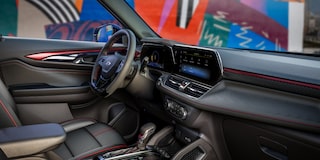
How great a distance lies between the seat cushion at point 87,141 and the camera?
184 cm

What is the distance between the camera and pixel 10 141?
1160 mm

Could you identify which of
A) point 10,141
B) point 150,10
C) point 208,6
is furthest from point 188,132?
point 208,6

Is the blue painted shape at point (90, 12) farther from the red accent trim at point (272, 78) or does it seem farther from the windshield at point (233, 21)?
the red accent trim at point (272, 78)

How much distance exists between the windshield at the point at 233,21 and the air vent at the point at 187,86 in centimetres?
169

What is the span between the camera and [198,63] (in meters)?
1.74

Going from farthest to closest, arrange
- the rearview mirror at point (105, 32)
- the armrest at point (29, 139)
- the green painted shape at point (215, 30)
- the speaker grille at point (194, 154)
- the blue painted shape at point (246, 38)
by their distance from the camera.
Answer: the blue painted shape at point (246, 38)
the green painted shape at point (215, 30)
the rearview mirror at point (105, 32)
the speaker grille at point (194, 154)
the armrest at point (29, 139)

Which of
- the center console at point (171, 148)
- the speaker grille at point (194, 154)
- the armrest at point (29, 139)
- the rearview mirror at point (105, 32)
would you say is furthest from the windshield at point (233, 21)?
the armrest at point (29, 139)

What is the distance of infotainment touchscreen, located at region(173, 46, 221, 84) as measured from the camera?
1.63 meters

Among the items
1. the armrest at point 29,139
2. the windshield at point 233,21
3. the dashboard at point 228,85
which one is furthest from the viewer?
the windshield at point 233,21

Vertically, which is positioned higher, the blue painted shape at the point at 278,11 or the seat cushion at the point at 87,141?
the blue painted shape at the point at 278,11

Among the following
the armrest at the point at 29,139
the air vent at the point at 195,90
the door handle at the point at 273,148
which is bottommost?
the door handle at the point at 273,148

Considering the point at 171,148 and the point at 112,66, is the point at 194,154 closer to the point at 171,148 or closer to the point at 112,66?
the point at 171,148

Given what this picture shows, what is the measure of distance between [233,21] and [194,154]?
300cm

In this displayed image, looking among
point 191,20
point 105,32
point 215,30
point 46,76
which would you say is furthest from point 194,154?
point 215,30
